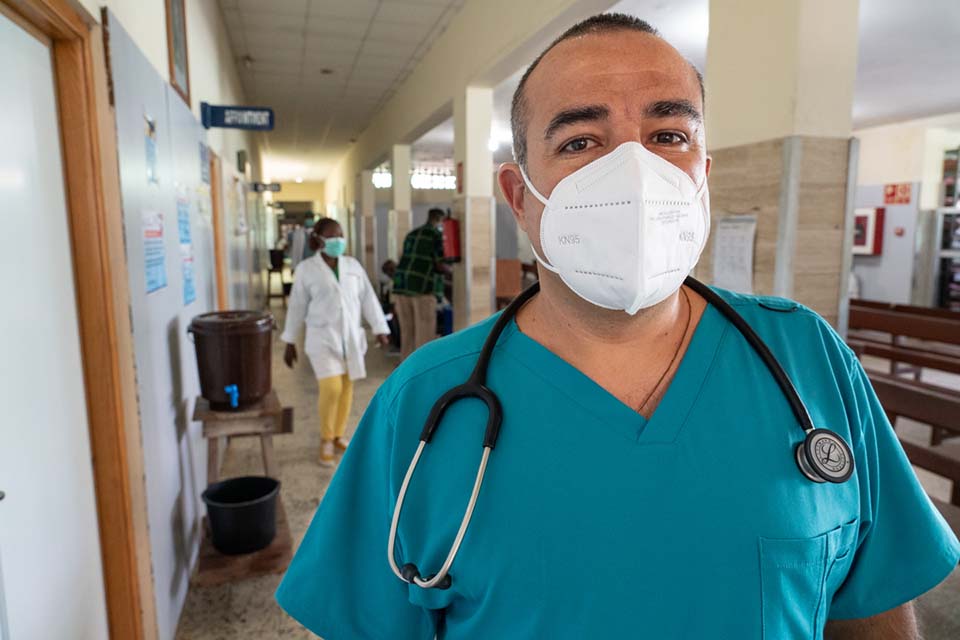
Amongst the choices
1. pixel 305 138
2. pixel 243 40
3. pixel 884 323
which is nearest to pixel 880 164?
pixel 884 323

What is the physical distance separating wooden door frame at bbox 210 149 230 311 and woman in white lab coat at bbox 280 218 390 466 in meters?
0.68

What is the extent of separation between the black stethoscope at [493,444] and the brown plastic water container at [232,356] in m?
1.82

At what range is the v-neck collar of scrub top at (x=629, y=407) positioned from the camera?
780 mm

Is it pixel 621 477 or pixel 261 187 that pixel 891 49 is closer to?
pixel 621 477

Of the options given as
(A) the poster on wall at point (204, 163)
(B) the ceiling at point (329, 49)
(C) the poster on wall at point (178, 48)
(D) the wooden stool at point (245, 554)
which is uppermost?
(B) the ceiling at point (329, 49)

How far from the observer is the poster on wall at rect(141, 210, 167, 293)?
1.92 m

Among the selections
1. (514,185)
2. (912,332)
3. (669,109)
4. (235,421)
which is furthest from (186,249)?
(912,332)

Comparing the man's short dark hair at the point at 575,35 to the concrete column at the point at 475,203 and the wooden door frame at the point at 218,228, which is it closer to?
the wooden door frame at the point at 218,228

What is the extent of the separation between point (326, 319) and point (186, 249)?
0.99 meters

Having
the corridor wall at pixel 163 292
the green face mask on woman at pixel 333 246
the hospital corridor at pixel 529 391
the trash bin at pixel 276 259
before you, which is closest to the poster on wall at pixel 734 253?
the hospital corridor at pixel 529 391

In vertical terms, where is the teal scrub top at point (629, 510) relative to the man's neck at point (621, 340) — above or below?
below

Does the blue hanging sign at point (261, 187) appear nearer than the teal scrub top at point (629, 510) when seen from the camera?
No

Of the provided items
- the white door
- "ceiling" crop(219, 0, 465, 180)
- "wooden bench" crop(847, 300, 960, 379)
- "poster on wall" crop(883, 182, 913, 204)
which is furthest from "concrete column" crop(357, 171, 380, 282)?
the white door

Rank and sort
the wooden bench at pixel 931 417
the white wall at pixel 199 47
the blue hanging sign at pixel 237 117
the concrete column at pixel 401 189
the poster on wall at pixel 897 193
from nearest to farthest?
the white wall at pixel 199 47 < the wooden bench at pixel 931 417 < the blue hanging sign at pixel 237 117 < the concrete column at pixel 401 189 < the poster on wall at pixel 897 193
